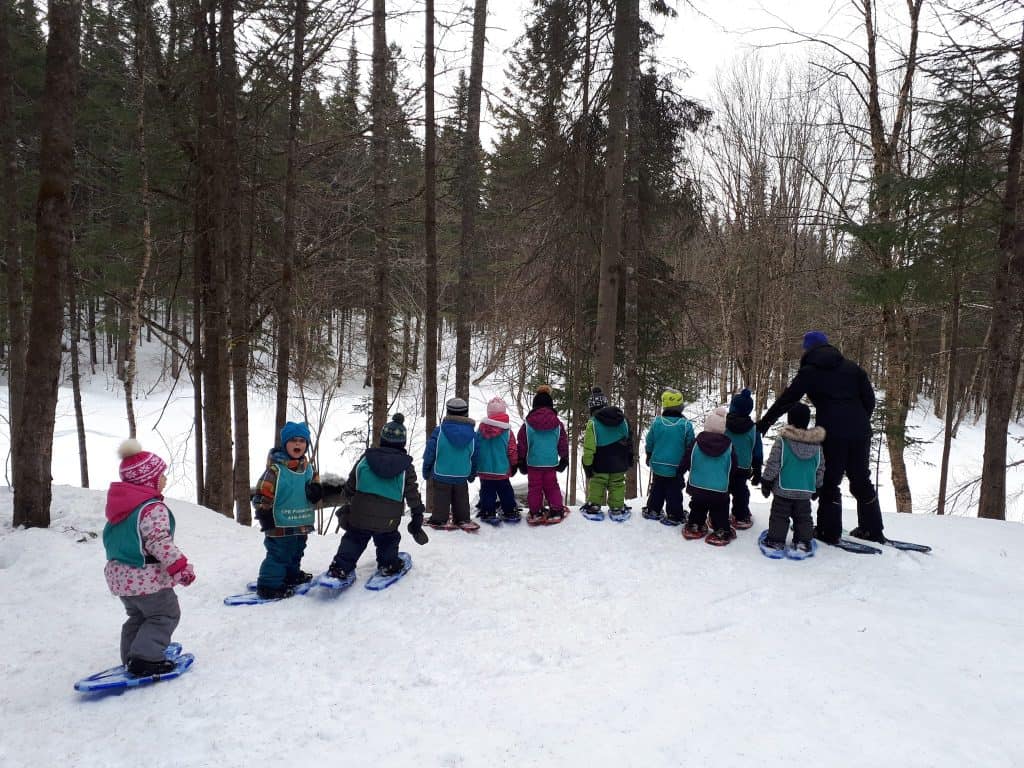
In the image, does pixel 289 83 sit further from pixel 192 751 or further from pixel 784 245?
pixel 784 245

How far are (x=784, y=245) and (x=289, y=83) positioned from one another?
17634mm

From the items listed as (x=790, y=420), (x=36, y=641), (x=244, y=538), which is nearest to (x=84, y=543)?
(x=244, y=538)

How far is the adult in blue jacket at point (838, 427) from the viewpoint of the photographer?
5949 millimetres

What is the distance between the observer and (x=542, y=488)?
277 inches

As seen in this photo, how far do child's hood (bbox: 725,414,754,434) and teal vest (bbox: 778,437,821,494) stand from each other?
715 millimetres

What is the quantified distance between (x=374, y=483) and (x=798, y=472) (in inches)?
171

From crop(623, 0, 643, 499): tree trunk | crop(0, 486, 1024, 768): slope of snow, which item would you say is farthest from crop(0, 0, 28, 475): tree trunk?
crop(623, 0, 643, 499): tree trunk

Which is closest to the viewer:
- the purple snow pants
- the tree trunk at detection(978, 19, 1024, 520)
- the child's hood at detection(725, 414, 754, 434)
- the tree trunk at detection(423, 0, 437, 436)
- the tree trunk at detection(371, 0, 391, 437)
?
the child's hood at detection(725, 414, 754, 434)

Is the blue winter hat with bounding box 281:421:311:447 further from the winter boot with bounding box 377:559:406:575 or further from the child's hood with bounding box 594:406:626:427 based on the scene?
the child's hood with bounding box 594:406:626:427

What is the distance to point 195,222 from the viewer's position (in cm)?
937

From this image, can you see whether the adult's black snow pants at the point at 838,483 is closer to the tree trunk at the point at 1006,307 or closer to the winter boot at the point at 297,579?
the tree trunk at the point at 1006,307

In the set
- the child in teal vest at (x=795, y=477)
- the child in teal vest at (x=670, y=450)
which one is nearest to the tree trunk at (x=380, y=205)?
the child in teal vest at (x=670, y=450)

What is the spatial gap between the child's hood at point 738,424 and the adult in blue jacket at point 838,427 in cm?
44

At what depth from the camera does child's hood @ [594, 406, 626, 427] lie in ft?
22.7
